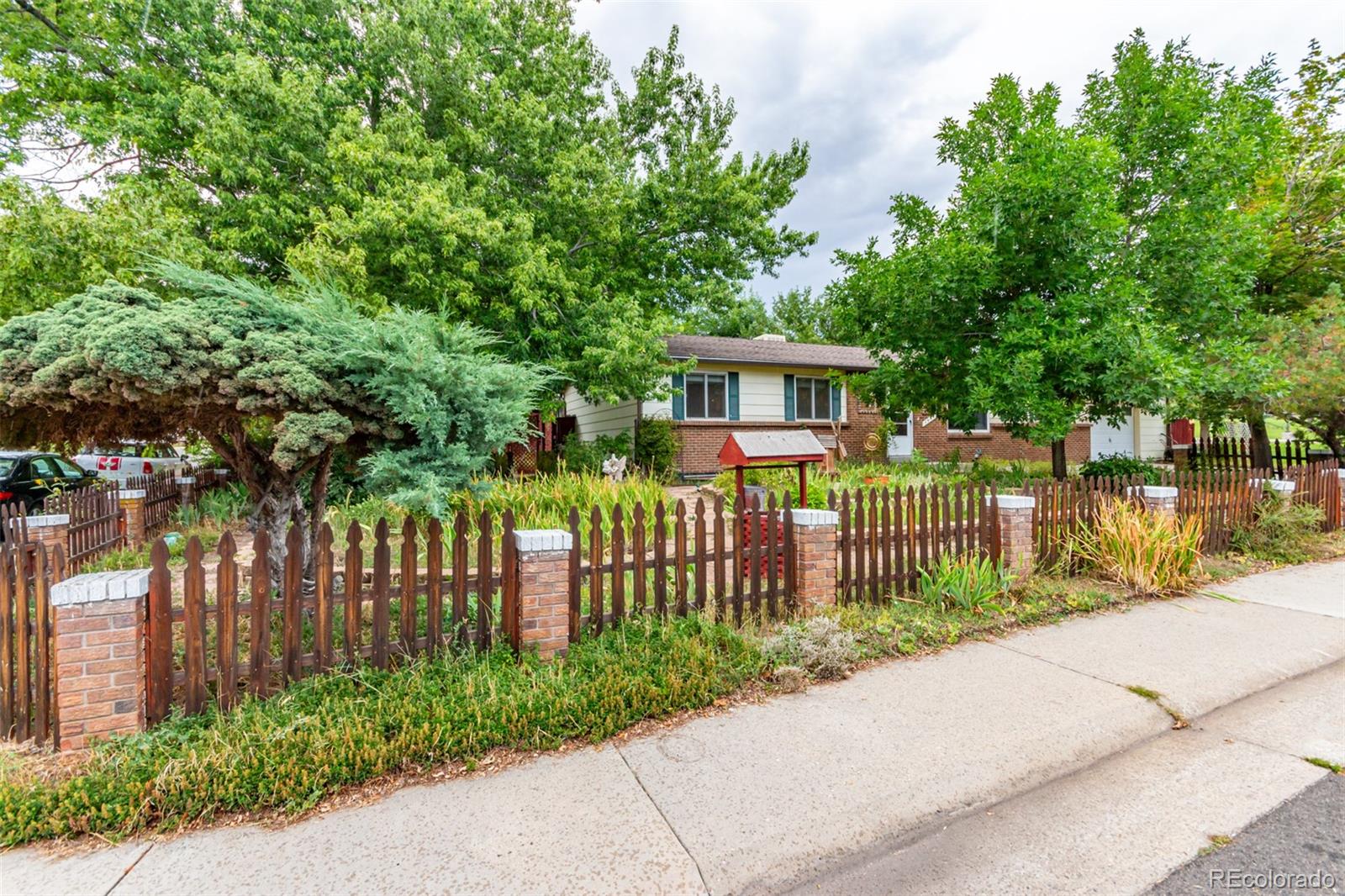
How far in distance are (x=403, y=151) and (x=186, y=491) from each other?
7181 millimetres

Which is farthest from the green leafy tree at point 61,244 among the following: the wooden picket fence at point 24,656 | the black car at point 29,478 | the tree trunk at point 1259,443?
the tree trunk at point 1259,443

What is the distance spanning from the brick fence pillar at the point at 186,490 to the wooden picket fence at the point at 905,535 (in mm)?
10330

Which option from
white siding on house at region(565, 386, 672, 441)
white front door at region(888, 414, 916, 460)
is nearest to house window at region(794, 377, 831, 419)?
white front door at region(888, 414, 916, 460)

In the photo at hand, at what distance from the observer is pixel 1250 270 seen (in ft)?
31.5

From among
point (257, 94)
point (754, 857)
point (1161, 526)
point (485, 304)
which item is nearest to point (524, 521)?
point (754, 857)

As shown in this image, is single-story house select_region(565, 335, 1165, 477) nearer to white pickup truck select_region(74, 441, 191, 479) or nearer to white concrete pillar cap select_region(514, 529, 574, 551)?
white concrete pillar cap select_region(514, 529, 574, 551)

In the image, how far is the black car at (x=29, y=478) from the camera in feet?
32.3

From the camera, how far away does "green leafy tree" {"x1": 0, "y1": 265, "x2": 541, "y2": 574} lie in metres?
2.93

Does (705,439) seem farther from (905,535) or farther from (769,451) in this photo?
(905,535)

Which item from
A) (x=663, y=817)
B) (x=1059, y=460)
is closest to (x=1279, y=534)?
(x=1059, y=460)

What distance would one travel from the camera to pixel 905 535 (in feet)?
18.2

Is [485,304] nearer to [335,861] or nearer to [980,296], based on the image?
[980,296]

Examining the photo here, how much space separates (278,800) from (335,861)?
1.91 feet

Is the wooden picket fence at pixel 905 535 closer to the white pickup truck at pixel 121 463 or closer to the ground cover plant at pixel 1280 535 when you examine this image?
the ground cover plant at pixel 1280 535
